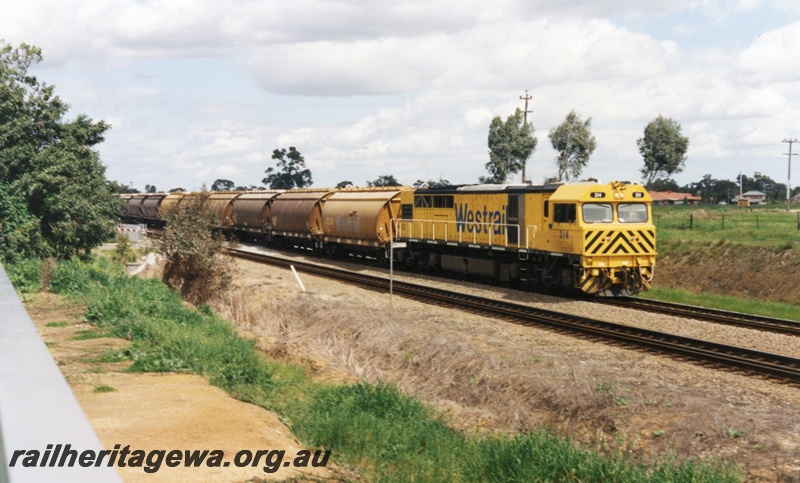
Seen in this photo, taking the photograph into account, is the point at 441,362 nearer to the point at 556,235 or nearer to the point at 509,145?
the point at 556,235

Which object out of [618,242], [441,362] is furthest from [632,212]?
[441,362]

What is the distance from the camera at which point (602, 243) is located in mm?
22094

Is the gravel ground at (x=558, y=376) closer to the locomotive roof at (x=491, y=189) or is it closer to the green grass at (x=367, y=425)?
the green grass at (x=367, y=425)

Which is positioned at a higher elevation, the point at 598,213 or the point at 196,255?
the point at 598,213

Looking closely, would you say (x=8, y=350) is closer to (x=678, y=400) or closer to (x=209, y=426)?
(x=209, y=426)

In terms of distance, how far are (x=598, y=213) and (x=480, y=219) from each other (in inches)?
221

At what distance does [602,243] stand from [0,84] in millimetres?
21824

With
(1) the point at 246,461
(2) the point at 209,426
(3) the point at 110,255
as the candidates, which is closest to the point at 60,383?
(1) the point at 246,461

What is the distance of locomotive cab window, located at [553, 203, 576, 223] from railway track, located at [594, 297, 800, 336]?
2.59m

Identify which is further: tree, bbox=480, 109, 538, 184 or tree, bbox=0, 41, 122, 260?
tree, bbox=480, 109, 538, 184

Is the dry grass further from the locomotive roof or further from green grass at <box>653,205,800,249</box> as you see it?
green grass at <box>653,205,800,249</box>

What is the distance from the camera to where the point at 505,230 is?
25641mm

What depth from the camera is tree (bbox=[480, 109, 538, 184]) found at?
189ft

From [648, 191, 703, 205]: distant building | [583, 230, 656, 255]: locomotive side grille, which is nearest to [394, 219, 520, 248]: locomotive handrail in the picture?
[583, 230, 656, 255]: locomotive side grille
